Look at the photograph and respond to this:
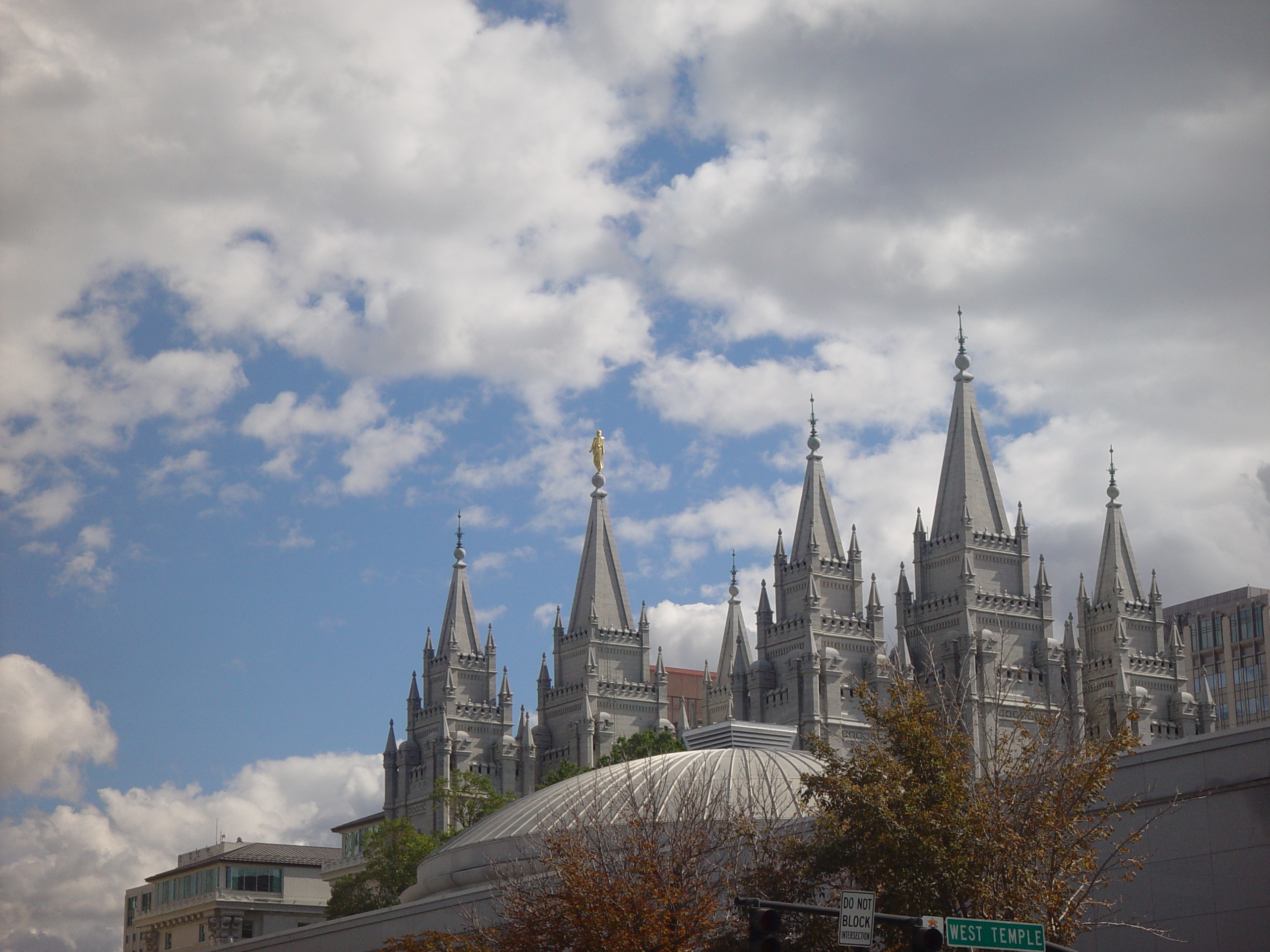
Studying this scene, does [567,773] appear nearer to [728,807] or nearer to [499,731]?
[499,731]

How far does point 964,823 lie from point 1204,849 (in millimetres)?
5634

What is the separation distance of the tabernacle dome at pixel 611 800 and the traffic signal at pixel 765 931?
20.4 metres

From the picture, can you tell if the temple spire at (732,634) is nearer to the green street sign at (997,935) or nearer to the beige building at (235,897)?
the beige building at (235,897)

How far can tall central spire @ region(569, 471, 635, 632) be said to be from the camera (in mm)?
127312

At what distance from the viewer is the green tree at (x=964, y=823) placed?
31.1 metres

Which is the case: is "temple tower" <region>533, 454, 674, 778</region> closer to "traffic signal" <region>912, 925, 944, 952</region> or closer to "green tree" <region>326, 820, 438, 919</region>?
"green tree" <region>326, 820, 438, 919</region>

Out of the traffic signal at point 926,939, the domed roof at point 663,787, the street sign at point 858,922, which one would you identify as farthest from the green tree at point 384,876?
the traffic signal at point 926,939

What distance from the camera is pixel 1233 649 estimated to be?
16512cm

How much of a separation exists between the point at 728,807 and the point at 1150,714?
267 ft

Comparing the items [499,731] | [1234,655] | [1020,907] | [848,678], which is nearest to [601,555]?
[499,731]

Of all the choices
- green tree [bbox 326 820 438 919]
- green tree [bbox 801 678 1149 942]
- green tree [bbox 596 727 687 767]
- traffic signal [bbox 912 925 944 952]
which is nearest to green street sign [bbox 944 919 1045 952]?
traffic signal [bbox 912 925 944 952]

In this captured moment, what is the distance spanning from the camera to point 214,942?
11944cm

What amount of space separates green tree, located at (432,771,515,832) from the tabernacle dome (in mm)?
41074

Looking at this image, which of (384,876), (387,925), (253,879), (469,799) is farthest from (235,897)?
(387,925)
